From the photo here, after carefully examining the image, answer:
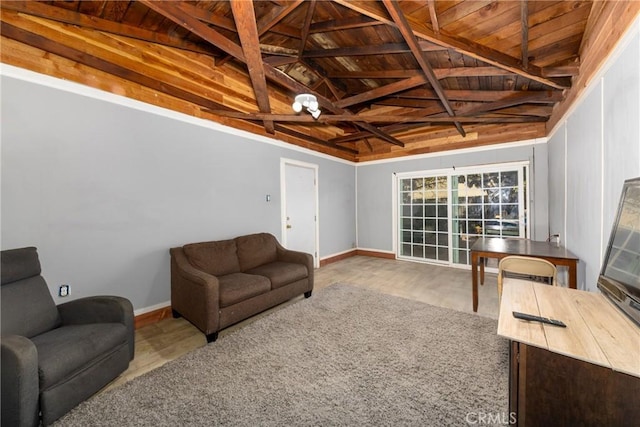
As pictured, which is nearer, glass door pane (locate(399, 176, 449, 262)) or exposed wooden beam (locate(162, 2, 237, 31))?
exposed wooden beam (locate(162, 2, 237, 31))

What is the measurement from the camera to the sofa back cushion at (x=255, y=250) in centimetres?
331

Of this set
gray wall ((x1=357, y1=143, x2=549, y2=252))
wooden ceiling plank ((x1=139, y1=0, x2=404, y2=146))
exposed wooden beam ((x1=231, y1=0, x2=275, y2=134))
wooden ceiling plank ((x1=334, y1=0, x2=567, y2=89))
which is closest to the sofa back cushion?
exposed wooden beam ((x1=231, y1=0, x2=275, y2=134))

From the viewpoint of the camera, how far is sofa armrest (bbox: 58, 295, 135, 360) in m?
1.88

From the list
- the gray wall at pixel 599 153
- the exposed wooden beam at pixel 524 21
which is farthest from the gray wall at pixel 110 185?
the gray wall at pixel 599 153

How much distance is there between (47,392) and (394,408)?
202cm

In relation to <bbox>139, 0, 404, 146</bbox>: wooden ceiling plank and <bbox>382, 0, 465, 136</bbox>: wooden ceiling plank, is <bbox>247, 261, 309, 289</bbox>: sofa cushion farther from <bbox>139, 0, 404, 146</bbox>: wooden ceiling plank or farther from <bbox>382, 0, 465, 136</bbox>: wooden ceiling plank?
<bbox>382, 0, 465, 136</bbox>: wooden ceiling plank

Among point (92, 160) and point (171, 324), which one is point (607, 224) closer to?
point (171, 324)

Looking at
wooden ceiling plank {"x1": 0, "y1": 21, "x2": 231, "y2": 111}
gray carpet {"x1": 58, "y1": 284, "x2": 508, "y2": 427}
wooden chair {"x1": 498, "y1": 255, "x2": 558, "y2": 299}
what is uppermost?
wooden ceiling plank {"x1": 0, "y1": 21, "x2": 231, "y2": 111}

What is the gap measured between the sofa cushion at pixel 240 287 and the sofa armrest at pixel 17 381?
1.22 m

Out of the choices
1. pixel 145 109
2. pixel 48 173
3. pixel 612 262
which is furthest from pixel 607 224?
pixel 48 173

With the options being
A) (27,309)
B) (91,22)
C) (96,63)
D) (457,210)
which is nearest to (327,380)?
(27,309)

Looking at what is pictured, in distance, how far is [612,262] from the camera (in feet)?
4.55

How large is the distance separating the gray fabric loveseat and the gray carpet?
24cm

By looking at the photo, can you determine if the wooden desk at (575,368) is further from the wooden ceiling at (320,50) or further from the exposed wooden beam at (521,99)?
the exposed wooden beam at (521,99)
